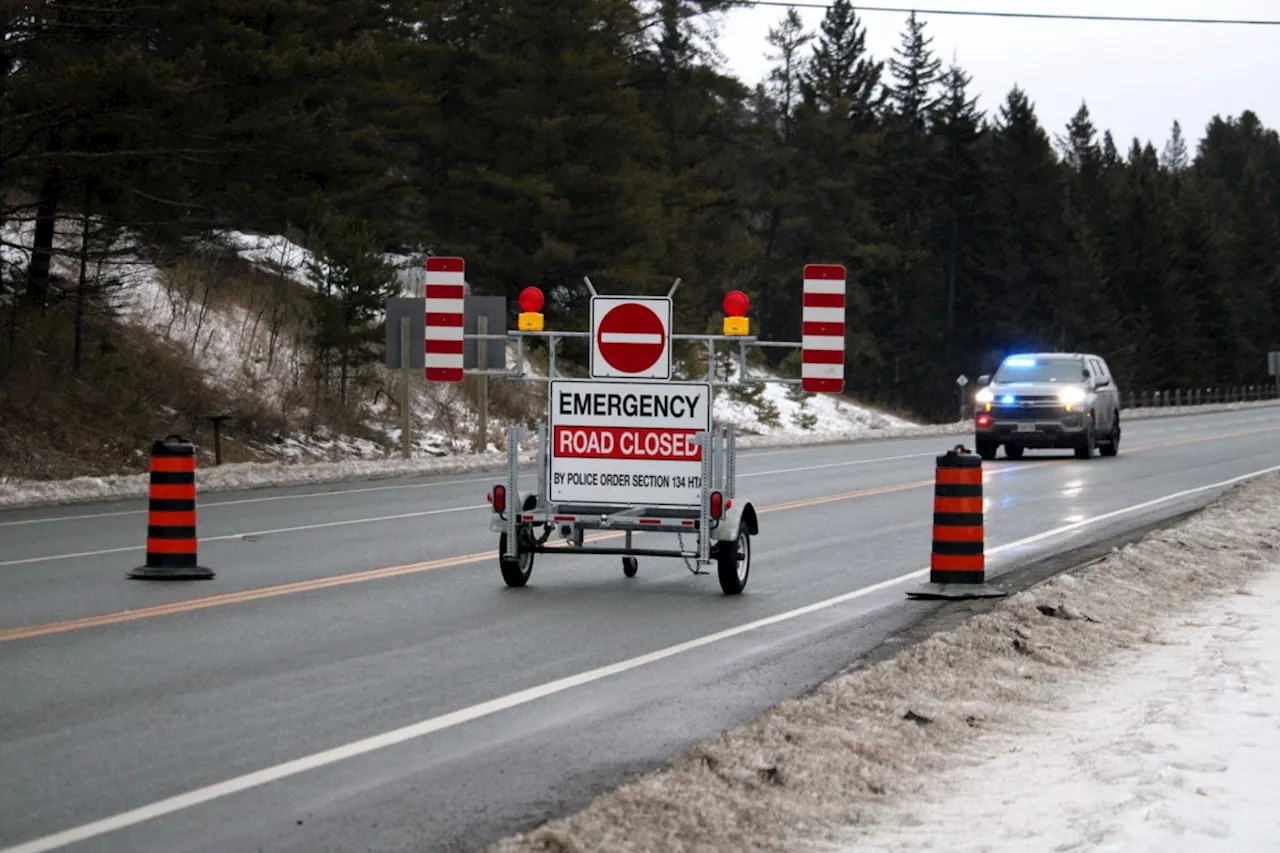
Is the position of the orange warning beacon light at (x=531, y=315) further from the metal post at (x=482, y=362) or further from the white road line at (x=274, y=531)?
the metal post at (x=482, y=362)

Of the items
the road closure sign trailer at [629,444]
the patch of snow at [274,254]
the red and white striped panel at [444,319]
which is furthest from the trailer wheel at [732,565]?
the patch of snow at [274,254]

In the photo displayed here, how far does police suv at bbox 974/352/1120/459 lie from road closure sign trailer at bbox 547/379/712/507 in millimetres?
20865

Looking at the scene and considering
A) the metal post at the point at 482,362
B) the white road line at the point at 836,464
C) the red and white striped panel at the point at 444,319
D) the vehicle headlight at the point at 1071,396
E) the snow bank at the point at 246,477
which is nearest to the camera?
the red and white striped panel at the point at 444,319

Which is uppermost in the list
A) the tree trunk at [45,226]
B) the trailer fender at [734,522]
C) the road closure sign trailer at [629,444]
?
the tree trunk at [45,226]

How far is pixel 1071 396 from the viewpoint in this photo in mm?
34406

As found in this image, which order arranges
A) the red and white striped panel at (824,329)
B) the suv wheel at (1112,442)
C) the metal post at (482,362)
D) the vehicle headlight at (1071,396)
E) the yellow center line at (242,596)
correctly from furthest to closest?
the suv wheel at (1112,442) → the vehicle headlight at (1071,396) → the metal post at (482,362) → the red and white striped panel at (824,329) → the yellow center line at (242,596)

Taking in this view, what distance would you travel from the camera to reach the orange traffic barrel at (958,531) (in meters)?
14.1

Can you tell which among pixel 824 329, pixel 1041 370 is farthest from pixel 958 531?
pixel 1041 370

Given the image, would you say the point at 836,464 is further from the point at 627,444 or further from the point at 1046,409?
the point at 627,444

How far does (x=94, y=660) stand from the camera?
10594mm

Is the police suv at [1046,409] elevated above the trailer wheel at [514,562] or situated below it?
above

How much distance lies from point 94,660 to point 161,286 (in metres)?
31.6

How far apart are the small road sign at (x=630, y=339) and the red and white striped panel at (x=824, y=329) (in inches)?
42.9

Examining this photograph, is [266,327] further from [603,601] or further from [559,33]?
[603,601]
